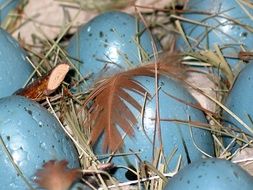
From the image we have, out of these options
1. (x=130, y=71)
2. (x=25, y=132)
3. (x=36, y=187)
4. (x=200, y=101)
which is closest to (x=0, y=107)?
(x=25, y=132)

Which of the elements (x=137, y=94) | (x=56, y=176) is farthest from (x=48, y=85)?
(x=56, y=176)

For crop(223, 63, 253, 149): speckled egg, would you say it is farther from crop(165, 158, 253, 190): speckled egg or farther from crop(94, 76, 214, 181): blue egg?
crop(165, 158, 253, 190): speckled egg

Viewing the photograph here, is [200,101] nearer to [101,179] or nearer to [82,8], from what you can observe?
[101,179]

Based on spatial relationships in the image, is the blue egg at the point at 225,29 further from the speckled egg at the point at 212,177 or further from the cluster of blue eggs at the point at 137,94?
the speckled egg at the point at 212,177

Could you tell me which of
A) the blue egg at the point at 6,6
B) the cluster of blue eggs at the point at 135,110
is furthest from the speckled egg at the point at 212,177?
the blue egg at the point at 6,6

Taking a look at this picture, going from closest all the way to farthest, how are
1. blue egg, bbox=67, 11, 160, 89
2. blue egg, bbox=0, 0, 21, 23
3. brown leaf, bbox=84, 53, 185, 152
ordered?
brown leaf, bbox=84, 53, 185, 152
blue egg, bbox=67, 11, 160, 89
blue egg, bbox=0, 0, 21, 23

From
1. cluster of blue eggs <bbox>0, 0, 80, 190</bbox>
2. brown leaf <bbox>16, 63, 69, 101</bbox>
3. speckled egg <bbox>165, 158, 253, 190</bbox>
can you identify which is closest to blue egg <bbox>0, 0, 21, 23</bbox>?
brown leaf <bbox>16, 63, 69, 101</bbox>
